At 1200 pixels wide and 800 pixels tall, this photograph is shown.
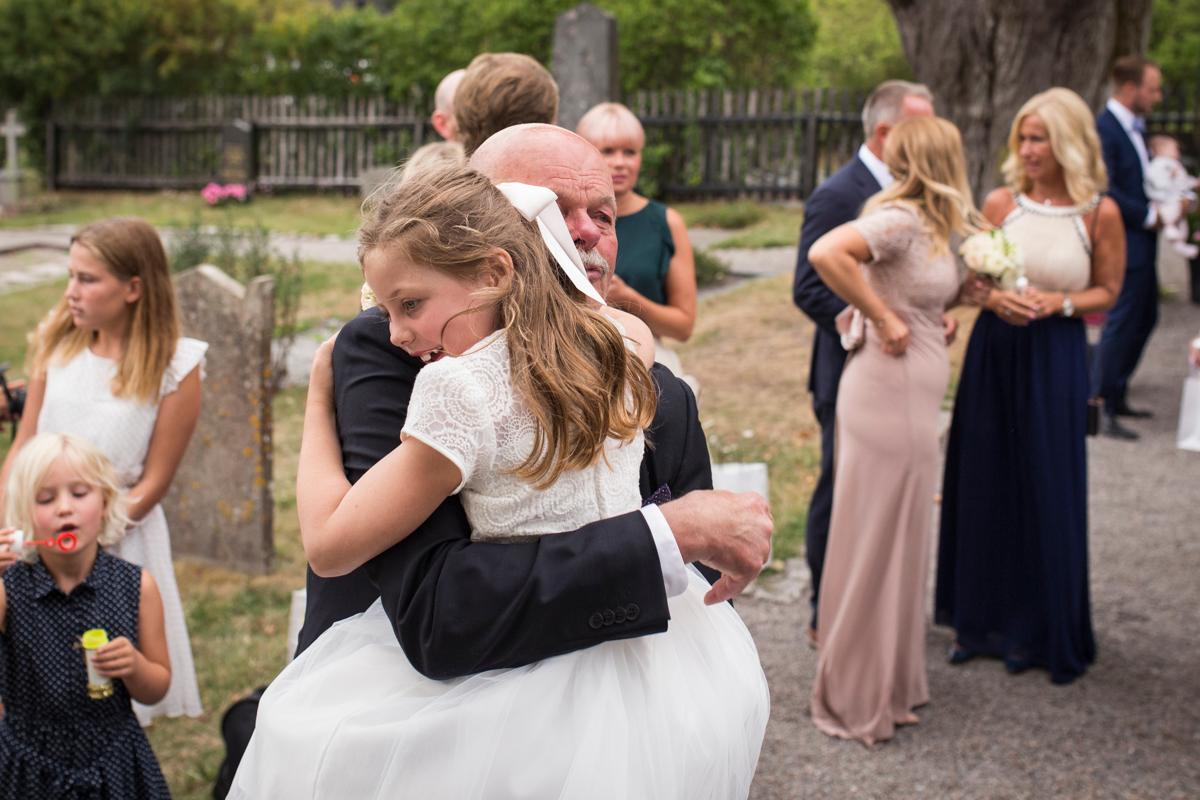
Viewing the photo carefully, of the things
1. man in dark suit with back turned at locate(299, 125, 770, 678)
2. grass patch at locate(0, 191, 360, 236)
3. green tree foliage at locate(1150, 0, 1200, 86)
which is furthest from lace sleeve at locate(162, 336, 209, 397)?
green tree foliage at locate(1150, 0, 1200, 86)

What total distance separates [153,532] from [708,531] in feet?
9.07

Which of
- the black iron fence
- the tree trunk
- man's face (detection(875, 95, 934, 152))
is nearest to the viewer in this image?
man's face (detection(875, 95, 934, 152))

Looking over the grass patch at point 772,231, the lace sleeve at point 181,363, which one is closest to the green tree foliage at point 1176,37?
the grass patch at point 772,231

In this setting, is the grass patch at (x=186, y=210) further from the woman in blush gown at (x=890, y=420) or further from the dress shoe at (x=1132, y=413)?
the woman in blush gown at (x=890, y=420)

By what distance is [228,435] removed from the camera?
6.32 metres

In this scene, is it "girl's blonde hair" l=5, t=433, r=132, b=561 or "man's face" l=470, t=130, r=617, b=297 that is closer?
"man's face" l=470, t=130, r=617, b=297

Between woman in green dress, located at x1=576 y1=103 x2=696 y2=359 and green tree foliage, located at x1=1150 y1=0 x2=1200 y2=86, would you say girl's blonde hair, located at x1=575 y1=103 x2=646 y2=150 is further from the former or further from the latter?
green tree foliage, located at x1=1150 y1=0 x2=1200 y2=86

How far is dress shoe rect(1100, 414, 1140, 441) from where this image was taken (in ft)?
29.7

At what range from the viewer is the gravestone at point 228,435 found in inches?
240

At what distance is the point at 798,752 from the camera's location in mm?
4578

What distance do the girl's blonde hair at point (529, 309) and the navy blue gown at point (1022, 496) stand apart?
3644 millimetres

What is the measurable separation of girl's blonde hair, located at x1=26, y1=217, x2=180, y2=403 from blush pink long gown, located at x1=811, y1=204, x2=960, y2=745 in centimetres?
248

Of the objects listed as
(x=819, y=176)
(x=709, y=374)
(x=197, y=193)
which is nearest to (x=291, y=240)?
(x=197, y=193)

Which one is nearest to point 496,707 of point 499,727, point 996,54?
point 499,727
